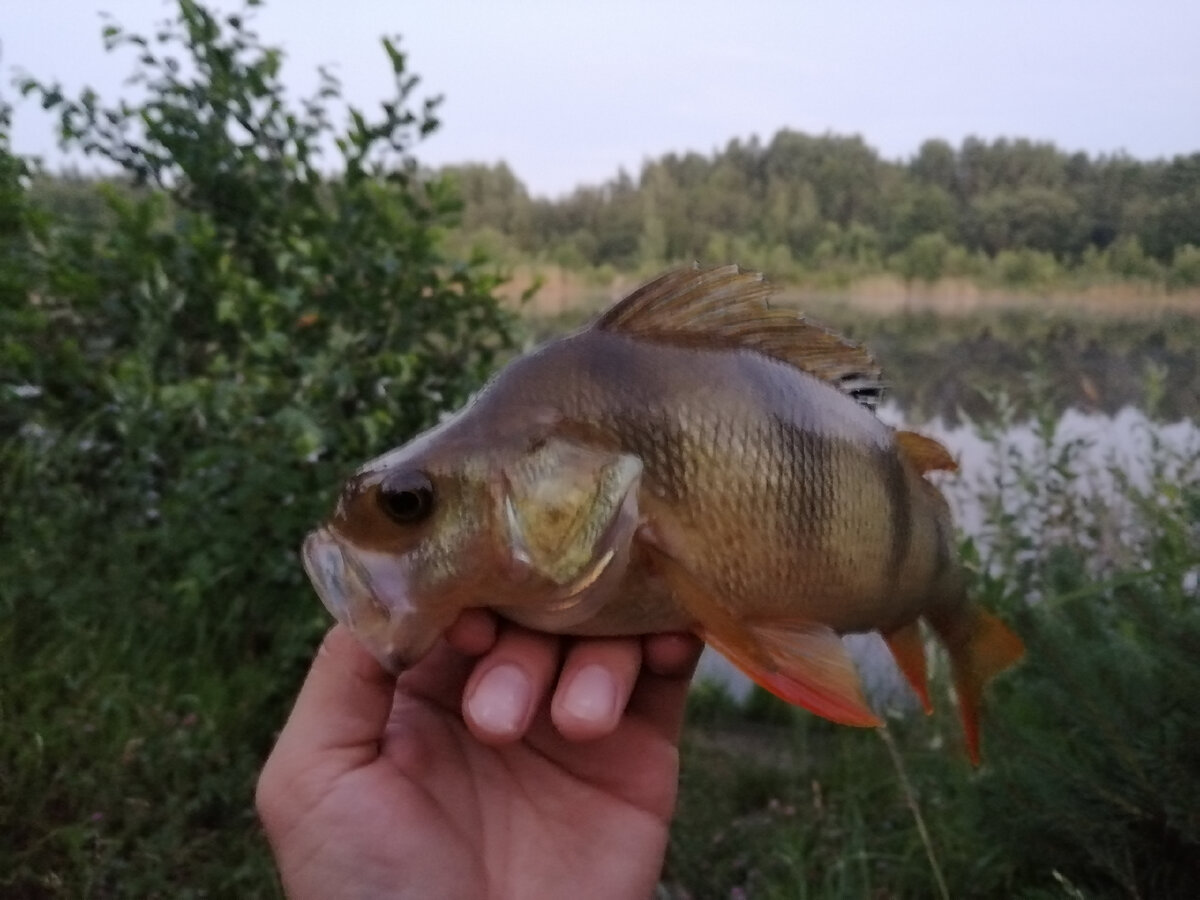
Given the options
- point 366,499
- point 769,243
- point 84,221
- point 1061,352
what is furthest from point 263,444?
point 769,243

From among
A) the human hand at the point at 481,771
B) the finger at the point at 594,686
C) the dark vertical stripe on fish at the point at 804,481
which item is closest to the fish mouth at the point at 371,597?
the human hand at the point at 481,771

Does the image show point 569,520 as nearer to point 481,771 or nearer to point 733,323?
point 733,323

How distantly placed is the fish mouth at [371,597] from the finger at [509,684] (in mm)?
130

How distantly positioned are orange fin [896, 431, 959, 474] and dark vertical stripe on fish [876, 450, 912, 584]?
0.05 m

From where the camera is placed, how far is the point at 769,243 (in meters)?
24.4

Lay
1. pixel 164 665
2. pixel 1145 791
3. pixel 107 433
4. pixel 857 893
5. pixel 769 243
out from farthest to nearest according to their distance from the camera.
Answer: pixel 769 243
pixel 107 433
pixel 164 665
pixel 857 893
pixel 1145 791

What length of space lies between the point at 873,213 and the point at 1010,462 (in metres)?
25.1

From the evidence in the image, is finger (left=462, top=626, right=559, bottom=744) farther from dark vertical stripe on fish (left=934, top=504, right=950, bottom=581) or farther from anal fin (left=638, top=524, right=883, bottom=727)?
dark vertical stripe on fish (left=934, top=504, right=950, bottom=581)

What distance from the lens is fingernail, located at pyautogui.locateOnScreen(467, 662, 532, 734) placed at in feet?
3.72

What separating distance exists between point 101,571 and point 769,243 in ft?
75.2

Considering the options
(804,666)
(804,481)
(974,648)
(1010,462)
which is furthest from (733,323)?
(1010,462)

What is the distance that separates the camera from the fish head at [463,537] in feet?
3.52

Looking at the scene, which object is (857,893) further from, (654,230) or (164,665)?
(654,230)

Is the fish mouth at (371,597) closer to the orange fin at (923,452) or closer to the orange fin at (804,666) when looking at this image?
the orange fin at (804,666)
